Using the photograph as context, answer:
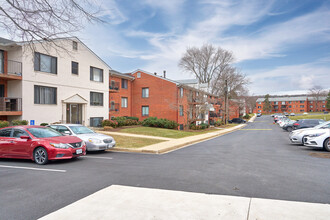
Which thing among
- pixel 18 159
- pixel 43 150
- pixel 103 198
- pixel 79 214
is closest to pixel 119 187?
pixel 103 198

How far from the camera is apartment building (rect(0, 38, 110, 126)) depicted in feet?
57.5

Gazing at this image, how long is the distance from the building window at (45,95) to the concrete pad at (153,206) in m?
16.3

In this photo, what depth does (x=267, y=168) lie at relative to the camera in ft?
26.2

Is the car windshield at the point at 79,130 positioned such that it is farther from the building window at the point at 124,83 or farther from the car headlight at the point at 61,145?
the building window at the point at 124,83

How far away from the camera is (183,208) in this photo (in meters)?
4.40

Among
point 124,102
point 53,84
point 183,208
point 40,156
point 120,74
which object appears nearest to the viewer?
point 183,208

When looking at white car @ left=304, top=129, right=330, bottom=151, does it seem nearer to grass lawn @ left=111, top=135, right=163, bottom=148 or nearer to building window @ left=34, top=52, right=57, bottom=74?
grass lawn @ left=111, top=135, right=163, bottom=148

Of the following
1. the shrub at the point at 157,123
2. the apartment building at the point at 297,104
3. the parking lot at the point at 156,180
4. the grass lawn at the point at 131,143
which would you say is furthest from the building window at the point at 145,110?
the apartment building at the point at 297,104

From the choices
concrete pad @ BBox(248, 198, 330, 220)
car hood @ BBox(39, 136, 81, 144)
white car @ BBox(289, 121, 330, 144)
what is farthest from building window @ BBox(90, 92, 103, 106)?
concrete pad @ BBox(248, 198, 330, 220)

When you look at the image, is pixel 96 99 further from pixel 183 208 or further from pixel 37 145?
pixel 183 208

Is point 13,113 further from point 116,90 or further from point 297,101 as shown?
point 297,101

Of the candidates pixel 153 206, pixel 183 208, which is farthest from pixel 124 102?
pixel 183 208

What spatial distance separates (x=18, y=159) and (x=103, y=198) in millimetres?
7116

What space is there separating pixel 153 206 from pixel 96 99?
72.9 feet
